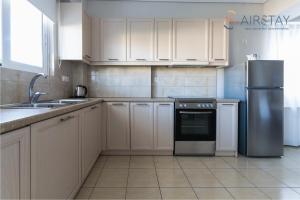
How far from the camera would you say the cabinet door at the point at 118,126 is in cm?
393

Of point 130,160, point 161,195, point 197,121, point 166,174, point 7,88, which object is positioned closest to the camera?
point 7,88

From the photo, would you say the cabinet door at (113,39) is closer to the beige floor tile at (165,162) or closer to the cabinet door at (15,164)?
the beige floor tile at (165,162)

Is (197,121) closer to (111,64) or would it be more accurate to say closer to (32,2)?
(111,64)

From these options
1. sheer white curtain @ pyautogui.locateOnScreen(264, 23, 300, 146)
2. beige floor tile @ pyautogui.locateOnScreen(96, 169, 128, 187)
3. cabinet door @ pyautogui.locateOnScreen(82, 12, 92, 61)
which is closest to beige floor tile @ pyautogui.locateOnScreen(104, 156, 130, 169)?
beige floor tile @ pyautogui.locateOnScreen(96, 169, 128, 187)

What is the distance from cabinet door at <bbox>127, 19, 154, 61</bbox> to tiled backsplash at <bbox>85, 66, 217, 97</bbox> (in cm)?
34

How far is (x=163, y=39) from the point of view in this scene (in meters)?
4.17

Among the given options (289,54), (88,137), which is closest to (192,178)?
A: (88,137)

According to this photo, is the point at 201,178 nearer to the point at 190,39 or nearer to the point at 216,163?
the point at 216,163

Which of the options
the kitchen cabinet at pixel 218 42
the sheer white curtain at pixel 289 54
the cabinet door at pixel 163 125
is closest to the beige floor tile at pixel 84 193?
the cabinet door at pixel 163 125

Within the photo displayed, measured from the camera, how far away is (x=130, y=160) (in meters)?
3.69

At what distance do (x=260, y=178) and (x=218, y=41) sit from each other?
2.18 meters

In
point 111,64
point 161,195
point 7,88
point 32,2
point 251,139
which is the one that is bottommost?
point 161,195

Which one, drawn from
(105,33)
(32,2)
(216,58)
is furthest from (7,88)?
(216,58)

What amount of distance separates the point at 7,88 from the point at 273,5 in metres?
4.04
